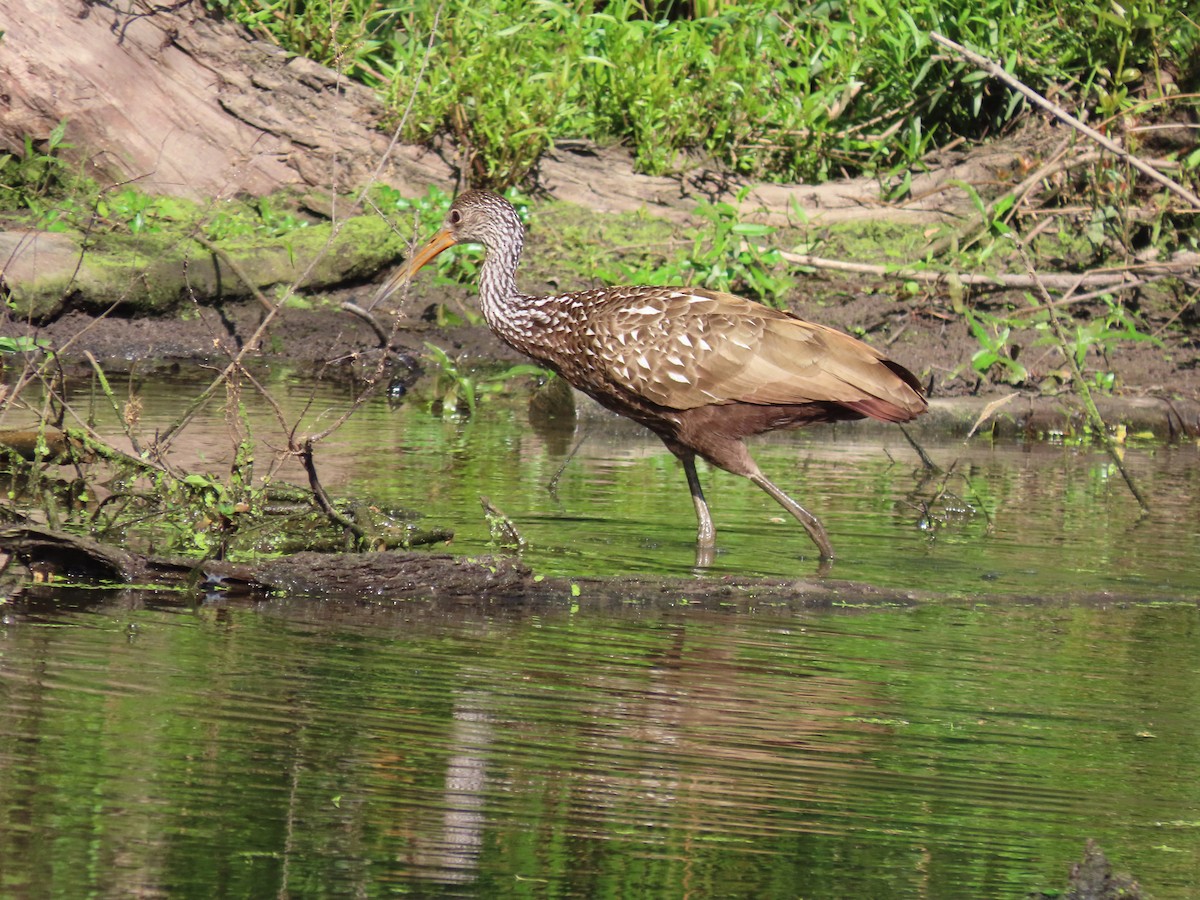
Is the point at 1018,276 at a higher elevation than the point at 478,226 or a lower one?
higher

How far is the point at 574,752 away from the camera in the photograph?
4.30 metres

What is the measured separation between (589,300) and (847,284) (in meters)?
5.31

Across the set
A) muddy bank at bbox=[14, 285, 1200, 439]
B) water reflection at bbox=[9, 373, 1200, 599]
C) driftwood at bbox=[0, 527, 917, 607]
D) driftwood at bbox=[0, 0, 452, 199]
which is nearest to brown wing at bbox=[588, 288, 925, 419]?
water reflection at bbox=[9, 373, 1200, 599]

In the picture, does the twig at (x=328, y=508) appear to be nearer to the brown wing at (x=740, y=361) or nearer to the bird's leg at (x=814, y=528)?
the brown wing at (x=740, y=361)

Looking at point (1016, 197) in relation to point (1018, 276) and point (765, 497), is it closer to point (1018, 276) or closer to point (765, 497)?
point (1018, 276)

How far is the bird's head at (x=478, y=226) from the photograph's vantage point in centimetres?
888

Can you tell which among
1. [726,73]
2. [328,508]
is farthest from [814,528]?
[726,73]

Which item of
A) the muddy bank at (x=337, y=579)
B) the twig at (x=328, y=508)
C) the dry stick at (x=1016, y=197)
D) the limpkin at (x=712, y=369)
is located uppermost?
the dry stick at (x=1016, y=197)

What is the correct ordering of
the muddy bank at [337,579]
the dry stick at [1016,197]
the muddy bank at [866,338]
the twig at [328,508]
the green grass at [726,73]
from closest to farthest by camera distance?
the muddy bank at [337,579], the twig at [328,508], the muddy bank at [866,338], the dry stick at [1016,197], the green grass at [726,73]

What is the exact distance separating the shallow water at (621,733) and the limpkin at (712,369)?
0.50 m

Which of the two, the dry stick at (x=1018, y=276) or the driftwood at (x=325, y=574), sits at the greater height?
the dry stick at (x=1018, y=276)

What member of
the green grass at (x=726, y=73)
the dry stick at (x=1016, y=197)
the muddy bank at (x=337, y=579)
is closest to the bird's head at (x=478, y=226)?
the muddy bank at (x=337, y=579)

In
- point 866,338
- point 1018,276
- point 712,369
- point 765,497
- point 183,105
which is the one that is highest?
point 183,105

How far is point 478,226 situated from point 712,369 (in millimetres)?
1901
